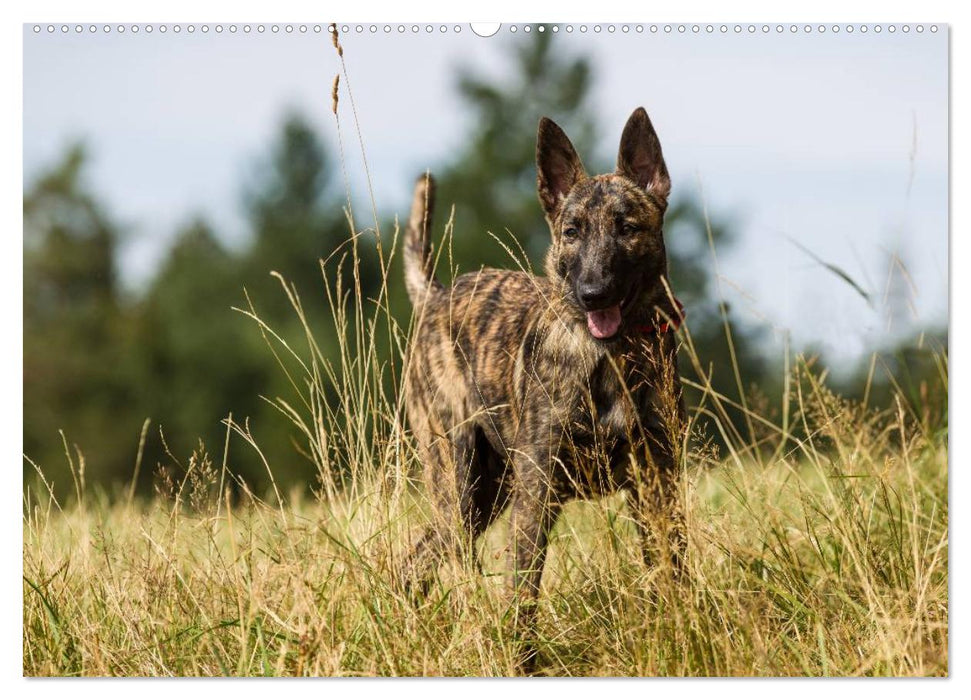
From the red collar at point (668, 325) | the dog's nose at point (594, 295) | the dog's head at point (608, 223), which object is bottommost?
the red collar at point (668, 325)

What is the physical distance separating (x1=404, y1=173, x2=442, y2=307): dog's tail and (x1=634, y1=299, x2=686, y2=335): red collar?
1136mm

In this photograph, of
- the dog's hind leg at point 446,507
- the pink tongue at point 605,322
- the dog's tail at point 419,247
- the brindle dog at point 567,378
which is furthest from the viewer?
the dog's tail at point 419,247

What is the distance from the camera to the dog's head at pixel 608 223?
3.68 m

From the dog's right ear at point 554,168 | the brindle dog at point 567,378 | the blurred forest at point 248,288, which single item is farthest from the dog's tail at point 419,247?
the blurred forest at point 248,288

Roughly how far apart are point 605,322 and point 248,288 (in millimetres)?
12644

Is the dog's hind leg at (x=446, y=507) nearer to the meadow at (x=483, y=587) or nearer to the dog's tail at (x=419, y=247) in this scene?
the meadow at (x=483, y=587)

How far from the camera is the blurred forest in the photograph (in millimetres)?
8477

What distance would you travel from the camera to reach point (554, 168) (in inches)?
157

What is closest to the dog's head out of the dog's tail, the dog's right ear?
the dog's right ear

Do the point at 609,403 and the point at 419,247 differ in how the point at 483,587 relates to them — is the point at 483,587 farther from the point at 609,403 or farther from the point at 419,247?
the point at 419,247

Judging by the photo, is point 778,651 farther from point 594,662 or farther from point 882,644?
point 594,662

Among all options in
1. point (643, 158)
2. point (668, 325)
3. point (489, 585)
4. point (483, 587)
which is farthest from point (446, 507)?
point (643, 158)
